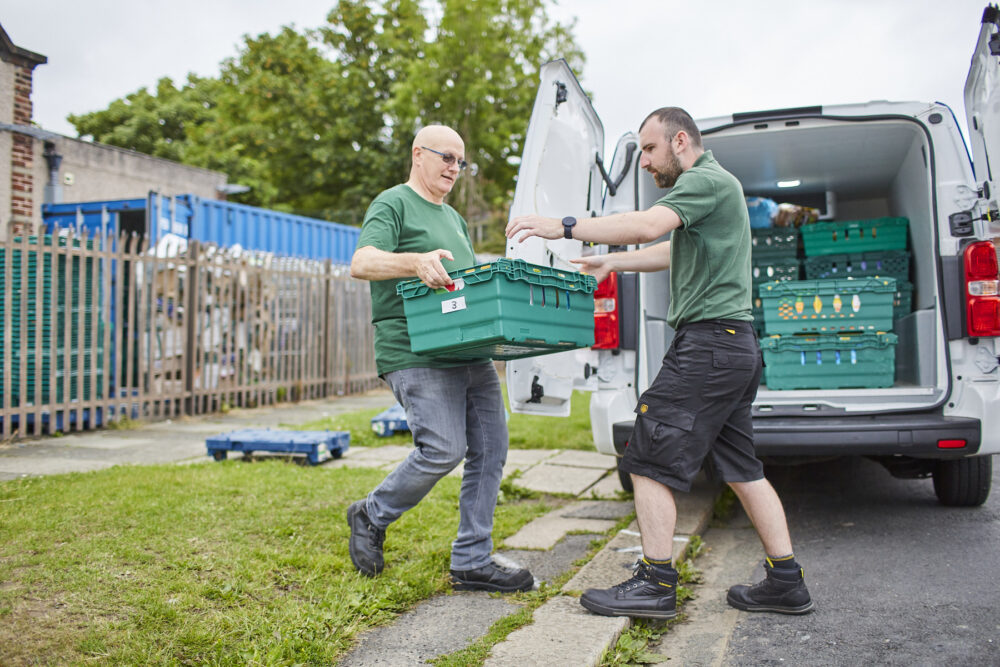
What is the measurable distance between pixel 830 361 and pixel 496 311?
3.12 m

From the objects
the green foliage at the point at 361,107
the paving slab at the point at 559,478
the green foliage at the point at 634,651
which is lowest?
the green foliage at the point at 634,651

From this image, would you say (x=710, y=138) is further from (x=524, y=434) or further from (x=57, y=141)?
(x=57, y=141)

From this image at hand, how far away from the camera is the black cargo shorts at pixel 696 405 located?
9.27 ft

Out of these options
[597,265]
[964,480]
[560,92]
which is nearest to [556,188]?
[560,92]

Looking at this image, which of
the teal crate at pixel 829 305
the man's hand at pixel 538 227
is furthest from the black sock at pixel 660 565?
the teal crate at pixel 829 305

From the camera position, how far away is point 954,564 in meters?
3.46

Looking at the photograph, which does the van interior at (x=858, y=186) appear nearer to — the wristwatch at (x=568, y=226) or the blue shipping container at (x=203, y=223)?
the wristwatch at (x=568, y=226)

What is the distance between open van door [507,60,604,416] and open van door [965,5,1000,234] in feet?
6.26

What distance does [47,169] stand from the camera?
14422mm

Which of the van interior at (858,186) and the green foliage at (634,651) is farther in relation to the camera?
the van interior at (858,186)

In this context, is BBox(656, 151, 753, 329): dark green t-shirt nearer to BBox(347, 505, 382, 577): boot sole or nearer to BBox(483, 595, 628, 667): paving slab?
BBox(483, 595, 628, 667): paving slab

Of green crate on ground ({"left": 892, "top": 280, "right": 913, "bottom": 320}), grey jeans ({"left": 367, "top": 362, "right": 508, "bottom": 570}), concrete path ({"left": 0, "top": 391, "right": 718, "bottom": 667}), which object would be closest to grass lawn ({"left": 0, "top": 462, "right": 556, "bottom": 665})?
concrete path ({"left": 0, "top": 391, "right": 718, "bottom": 667})

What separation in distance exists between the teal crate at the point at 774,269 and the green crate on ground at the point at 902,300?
0.75m

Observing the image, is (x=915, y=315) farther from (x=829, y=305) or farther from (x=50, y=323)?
(x=50, y=323)
